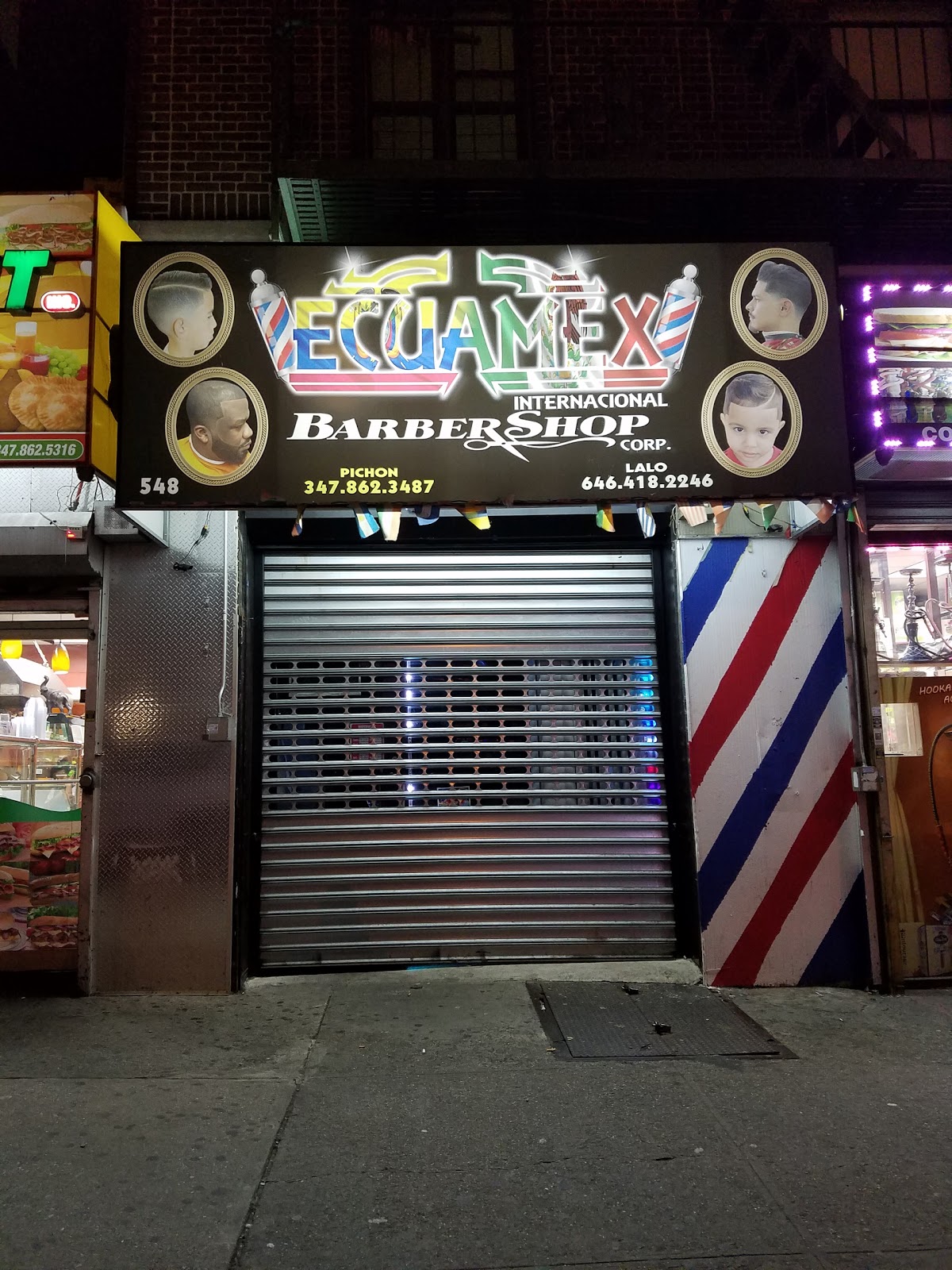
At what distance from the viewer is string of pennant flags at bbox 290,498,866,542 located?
5.25 metres

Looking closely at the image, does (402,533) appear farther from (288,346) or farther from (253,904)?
(253,904)

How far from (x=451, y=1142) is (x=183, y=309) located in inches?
204

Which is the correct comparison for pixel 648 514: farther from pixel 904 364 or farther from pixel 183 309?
pixel 183 309

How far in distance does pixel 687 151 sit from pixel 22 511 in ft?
20.9

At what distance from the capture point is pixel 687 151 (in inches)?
279

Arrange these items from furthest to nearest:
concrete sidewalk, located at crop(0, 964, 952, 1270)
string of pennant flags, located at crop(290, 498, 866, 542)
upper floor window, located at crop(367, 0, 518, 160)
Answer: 1. upper floor window, located at crop(367, 0, 518, 160)
2. string of pennant flags, located at crop(290, 498, 866, 542)
3. concrete sidewalk, located at crop(0, 964, 952, 1270)

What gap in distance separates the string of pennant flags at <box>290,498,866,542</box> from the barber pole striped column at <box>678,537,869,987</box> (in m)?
Result: 0.23

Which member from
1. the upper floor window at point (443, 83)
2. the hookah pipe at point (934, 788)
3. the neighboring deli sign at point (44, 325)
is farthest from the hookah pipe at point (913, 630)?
the neighboring deli sign at point (44, 325)

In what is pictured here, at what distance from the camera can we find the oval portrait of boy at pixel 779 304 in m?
5.45

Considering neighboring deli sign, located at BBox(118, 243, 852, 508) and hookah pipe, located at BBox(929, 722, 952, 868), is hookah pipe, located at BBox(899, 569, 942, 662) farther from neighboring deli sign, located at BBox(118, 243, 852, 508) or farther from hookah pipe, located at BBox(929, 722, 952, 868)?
neighboring deli sign, located at BBox(118, 243, 852, 508)

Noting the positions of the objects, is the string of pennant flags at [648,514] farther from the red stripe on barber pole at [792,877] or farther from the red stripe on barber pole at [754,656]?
the red stripe on barber pole at [792,877]

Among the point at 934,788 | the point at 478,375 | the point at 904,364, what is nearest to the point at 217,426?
the point at 478,375

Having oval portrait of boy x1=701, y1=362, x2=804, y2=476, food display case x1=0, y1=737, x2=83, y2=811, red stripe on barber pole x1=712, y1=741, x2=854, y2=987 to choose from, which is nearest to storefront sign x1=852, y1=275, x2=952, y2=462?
oval portrait of boy x1=701, y1=362, x2=804, y2=476

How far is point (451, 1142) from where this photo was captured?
3.81m
